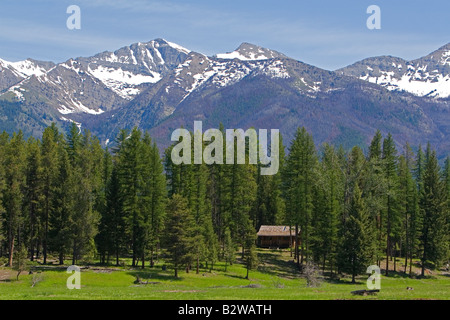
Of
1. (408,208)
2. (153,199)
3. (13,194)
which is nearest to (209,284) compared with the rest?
(153,199)

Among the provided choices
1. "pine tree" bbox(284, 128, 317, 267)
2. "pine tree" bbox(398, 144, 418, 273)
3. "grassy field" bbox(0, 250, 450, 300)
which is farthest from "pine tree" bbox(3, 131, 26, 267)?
"pine tree" bbox(398, 144, 418, 273)

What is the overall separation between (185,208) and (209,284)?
1065cm

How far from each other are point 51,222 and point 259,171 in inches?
1628

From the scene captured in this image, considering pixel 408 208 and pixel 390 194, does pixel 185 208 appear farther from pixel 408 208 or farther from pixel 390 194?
pixel 408 208

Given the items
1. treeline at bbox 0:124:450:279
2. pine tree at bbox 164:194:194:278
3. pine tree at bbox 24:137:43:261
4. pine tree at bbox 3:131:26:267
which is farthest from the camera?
pine tree at bbox 24:137:43:261

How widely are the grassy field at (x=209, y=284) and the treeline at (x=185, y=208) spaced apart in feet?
8.01

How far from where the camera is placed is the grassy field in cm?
3027

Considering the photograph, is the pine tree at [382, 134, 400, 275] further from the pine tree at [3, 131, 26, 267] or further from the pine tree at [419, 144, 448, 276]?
the pine tree at [3, 131, 26, 267]

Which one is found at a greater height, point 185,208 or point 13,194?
point 13,194

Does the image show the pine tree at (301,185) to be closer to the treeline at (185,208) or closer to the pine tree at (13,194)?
the treeline at (185,208)

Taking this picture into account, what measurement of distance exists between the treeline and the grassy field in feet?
8.01

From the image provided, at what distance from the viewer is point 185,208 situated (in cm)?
6028
